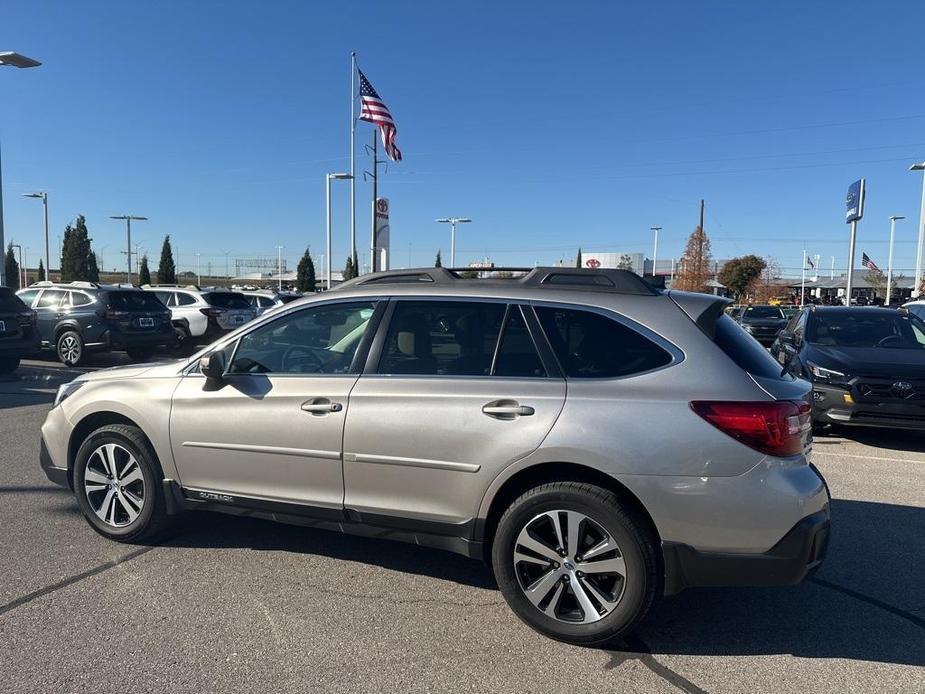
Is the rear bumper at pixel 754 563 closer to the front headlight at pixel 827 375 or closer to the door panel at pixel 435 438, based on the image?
the door panel at pixel 435 438

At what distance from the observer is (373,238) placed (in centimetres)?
2728

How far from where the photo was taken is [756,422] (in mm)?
3100

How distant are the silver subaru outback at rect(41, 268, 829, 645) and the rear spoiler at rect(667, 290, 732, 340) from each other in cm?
1

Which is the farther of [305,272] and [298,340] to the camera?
[305,272]

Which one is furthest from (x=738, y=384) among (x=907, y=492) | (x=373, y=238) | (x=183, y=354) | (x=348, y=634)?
(x=373, y=238)

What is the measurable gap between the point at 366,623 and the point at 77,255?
5969 centimetres

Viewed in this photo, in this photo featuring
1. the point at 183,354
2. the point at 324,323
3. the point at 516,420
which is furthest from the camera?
the point at 183,354

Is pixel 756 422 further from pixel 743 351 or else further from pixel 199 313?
pixel 199 313

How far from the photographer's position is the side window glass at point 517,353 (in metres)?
3.49

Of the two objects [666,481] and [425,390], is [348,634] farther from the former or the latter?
[666,481]

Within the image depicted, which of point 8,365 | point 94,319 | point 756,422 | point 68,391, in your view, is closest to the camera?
point 756,422

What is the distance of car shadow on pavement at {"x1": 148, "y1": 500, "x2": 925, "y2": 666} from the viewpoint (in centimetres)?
336

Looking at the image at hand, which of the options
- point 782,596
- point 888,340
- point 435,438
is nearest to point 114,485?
point 435,438

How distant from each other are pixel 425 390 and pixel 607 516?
1124 mm
